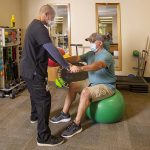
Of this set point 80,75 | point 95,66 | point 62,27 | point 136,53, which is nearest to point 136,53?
point 136,53

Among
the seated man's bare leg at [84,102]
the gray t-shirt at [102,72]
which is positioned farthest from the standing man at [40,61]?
the gray t-shirt at [102,72]

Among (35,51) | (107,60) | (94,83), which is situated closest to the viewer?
(35,51)

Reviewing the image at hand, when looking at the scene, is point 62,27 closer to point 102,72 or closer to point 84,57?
point 84,57

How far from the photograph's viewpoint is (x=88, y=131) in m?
2.66

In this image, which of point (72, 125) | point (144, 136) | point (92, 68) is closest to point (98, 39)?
point (92, 68)

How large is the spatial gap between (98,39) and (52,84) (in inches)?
98.6

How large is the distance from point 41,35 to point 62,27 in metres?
3.31

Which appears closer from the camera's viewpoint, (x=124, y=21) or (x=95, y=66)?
(x=95, y=66)

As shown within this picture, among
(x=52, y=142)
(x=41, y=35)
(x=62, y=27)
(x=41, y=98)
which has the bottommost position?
(x=52, y=142)

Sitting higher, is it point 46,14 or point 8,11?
point 8,11

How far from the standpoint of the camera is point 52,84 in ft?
16.3

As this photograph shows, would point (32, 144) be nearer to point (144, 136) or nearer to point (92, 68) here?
point (92, 68)

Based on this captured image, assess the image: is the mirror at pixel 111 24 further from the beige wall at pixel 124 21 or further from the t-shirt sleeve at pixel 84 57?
the t-shirt sleeve at pixel 84 57

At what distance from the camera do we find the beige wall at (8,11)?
179 inches
